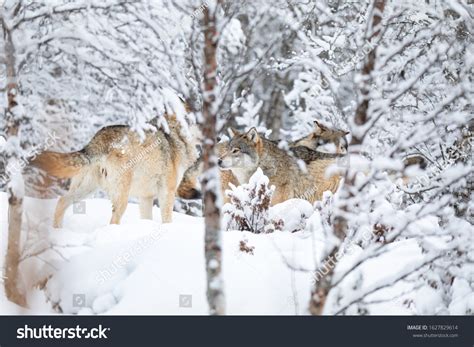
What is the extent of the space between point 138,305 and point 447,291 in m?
2.43

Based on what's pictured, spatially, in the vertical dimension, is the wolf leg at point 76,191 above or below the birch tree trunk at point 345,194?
above

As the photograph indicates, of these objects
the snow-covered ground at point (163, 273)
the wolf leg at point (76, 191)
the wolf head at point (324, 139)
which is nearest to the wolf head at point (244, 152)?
the wolf head at point (324, 139)

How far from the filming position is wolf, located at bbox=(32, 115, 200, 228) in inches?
324

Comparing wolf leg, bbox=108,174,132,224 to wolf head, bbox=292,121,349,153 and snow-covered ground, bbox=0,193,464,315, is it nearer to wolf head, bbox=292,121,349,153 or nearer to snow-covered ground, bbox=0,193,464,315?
snow-covered ground, bbox=0,193,464,315

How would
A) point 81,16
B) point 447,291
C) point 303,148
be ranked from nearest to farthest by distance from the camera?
1. point 447,291
2. point 81,16
3. point 303,148

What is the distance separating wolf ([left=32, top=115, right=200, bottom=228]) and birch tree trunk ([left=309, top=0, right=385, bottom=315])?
146 inches

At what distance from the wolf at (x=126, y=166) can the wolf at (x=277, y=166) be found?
514 mm

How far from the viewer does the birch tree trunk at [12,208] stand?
6.38m

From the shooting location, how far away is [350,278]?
633 centimetres

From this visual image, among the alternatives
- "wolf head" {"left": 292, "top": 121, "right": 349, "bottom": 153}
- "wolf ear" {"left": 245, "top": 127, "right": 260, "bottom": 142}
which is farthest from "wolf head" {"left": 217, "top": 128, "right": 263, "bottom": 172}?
"wolf head" {"left": 292, "top": 121, "right": 349, "bottom": 153}

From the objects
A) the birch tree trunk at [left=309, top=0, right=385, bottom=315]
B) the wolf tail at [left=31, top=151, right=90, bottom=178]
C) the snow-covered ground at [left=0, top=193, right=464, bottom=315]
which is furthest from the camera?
the wolf tail at [left=31, top=151, right=90, bottom=178]

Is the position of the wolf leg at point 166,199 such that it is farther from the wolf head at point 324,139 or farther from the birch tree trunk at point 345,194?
the birch tree trunk at point 345,194
